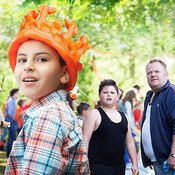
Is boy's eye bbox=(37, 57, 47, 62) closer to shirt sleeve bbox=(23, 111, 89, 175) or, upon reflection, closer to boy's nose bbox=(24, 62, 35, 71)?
boy's nose bbox=(24, 62, 35, 71)

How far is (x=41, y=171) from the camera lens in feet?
7.79

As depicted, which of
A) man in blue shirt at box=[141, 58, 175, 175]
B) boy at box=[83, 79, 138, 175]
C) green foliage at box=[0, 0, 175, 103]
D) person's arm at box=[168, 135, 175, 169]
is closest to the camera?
person's arm at box=[168, 135, 175, 169]

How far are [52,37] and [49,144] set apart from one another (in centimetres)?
53

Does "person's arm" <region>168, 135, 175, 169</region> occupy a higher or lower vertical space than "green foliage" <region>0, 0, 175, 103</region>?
lower

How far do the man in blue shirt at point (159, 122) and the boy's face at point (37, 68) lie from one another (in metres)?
2.67

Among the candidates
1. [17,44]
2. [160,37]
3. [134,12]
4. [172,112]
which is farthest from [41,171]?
[160,37]

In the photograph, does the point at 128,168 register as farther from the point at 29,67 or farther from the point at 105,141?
the point at 29,67

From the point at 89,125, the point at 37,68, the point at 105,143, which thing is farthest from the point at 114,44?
the point at 37,68

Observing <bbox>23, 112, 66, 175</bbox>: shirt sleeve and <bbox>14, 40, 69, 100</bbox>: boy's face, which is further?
<bbox>14, 40, 69, 100</bbox>: boy's face

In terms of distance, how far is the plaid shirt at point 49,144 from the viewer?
7.82 feet

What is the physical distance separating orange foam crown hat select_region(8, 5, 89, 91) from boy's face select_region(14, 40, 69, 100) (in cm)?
4

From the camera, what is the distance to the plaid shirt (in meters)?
2.38

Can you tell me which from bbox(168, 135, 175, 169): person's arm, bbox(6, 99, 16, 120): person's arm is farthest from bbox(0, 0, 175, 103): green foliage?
bbox(168, 135, 175, 169): person's arm

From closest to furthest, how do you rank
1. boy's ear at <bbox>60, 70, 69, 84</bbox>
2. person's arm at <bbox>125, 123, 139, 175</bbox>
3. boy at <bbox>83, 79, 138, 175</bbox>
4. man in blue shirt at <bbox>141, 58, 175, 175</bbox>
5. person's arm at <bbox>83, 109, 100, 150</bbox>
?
boy's ear at <bbox>60, 70, 69, 84</bbox> → man in blue shirt at <bbox>141, 58, 175, 175</bbox> → person's arm at <bbox>83, 109, 100, 150</bbox> → boy at <bbox>83, 79, 138, 175</bbox> → person's arm at <bbox>125, 123, 139, 175</bbox>
